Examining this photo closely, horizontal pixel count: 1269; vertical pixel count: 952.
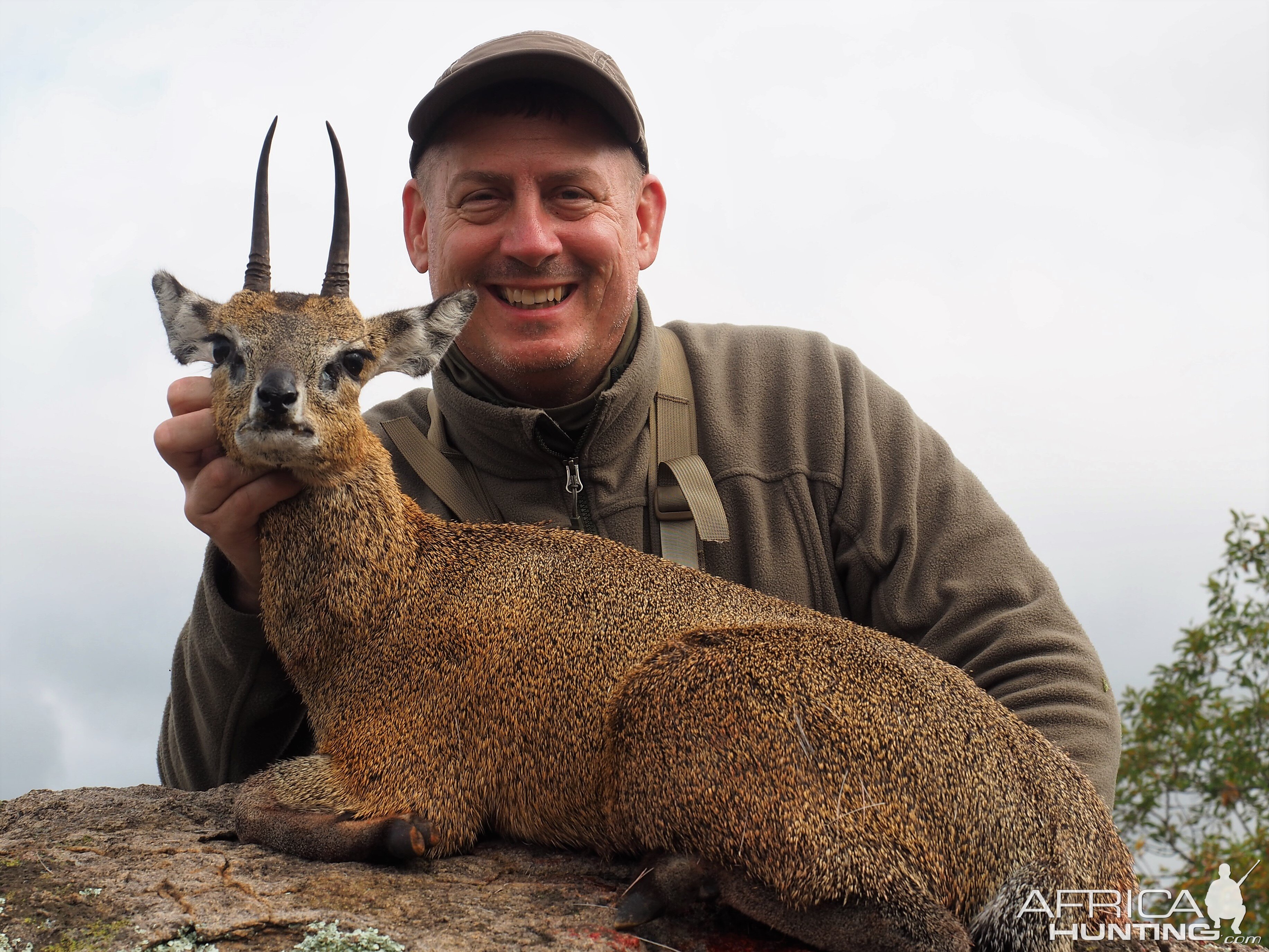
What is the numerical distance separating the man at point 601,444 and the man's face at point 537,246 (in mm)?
14

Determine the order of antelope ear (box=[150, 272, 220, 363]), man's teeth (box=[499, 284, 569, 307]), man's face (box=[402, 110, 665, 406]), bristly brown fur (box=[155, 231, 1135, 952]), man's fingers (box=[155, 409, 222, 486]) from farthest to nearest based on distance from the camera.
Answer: man's teeth (box=[499, 284, 569, 307]) < man's face (box=[402, 110, 665, 406]) < antelope ear (box=[150, 272, 220, 363]) < man's fingers (box=[155, 409, 222, 486]) < bristly brown fur (box=[155, 231, 1135, 952])

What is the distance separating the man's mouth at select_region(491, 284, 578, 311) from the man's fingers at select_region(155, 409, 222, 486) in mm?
2368

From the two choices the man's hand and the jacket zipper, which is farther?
the jacket zipper

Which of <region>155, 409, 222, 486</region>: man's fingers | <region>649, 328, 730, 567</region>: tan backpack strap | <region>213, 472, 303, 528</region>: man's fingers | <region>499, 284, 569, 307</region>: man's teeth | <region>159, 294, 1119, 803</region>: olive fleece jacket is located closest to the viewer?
<region>213, 472, 303, 528</region>: man's fingers

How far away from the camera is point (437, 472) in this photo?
7312 millimetres

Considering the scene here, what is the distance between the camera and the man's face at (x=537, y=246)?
281 inches

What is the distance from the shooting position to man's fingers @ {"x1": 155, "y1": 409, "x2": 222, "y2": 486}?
5523 millimetres

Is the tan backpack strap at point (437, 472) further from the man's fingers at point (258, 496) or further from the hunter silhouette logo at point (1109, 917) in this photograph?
the hunter silhouette logo at point (1109, 917)

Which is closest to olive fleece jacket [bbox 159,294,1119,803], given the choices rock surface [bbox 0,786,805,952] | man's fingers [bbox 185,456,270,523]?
man's fingers [bbox 185,456,270,523]

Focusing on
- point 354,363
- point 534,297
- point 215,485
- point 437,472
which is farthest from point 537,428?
point 215,485

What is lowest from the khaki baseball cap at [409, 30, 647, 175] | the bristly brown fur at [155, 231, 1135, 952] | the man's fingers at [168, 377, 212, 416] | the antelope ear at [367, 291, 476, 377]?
the bristly brown fur at [155, 231, 1135, 952]

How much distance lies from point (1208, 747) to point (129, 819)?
1132 cm

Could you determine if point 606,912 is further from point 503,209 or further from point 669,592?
point 503,209

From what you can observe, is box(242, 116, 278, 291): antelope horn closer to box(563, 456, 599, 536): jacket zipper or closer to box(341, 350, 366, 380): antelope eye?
box(341, 350, 366, 380): antelope eye
